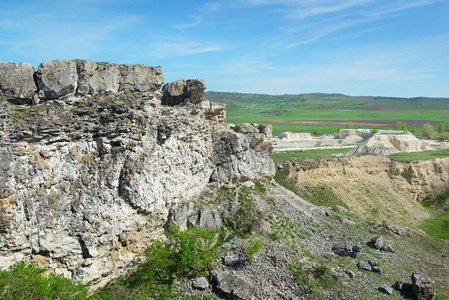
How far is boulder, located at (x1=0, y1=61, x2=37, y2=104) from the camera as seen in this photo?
84.7 ft

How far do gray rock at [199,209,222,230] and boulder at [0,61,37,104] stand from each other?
59.5 feet

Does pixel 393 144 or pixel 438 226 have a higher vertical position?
pixel 393 144

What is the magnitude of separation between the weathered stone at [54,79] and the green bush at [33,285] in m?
13.0

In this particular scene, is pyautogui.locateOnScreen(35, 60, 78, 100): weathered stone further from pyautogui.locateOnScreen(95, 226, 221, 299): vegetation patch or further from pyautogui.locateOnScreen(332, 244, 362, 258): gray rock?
pyautogui.locateOnScreen(332, 244, 362, 258): gray rock

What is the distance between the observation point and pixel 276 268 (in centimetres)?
3069

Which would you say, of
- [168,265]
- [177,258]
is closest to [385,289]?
[177,258]

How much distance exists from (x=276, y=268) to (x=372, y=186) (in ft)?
135

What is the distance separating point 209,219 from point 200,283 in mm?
6863

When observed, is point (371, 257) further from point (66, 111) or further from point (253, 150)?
point (66, 111)

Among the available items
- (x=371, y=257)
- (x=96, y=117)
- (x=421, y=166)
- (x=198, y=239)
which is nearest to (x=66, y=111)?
(x=96, y=117)

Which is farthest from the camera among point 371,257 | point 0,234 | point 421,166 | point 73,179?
point 421,166

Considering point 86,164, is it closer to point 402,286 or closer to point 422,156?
point 402,286

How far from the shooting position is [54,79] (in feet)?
89.1

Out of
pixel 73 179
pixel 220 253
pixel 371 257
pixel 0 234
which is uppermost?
pixel 73 179
